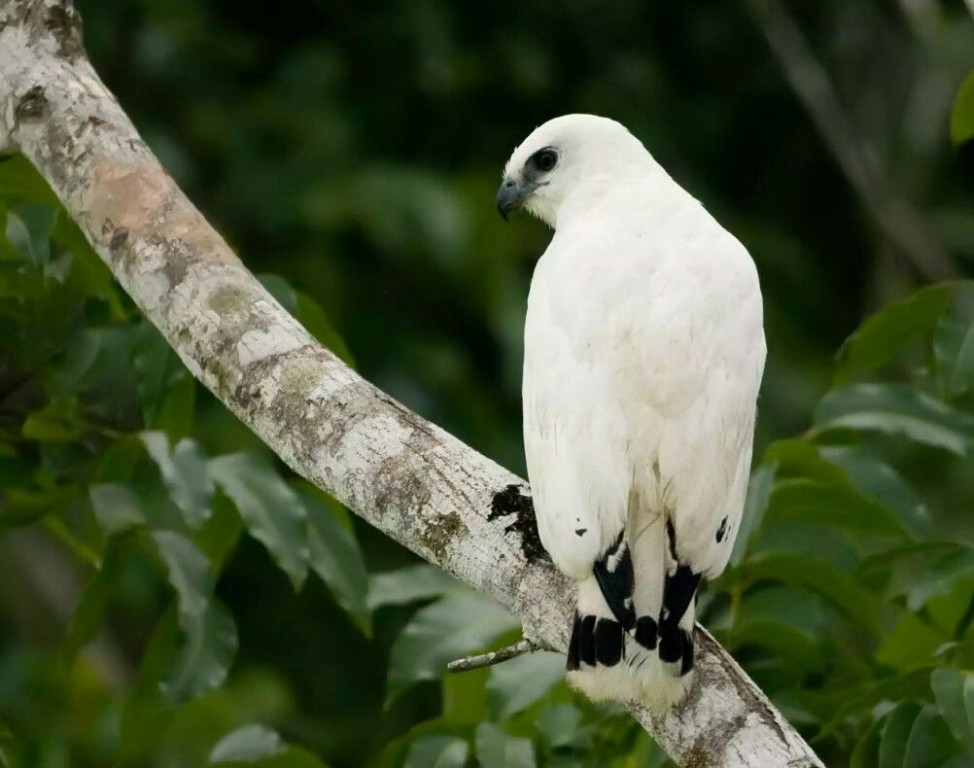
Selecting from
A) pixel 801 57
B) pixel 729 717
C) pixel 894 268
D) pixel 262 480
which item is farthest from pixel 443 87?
pixel 729 717

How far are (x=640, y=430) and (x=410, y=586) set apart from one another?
0.79 m

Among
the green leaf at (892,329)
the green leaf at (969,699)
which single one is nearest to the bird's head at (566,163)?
the green leaf at (892,329)

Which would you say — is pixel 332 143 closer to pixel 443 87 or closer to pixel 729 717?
pixel 443 87

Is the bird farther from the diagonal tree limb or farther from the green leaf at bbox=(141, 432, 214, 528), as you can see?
the green leaf at bbox=(141, 432, 214, 528)

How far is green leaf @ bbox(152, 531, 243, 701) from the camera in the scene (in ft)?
9.47

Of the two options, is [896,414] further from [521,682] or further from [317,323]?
[317,323]

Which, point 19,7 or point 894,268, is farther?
point 894,268

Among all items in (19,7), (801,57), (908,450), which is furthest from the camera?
(801,57)

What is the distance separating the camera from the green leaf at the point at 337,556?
304cm

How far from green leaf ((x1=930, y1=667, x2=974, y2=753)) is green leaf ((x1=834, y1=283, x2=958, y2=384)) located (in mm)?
760

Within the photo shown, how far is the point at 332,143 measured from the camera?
6.84 metres

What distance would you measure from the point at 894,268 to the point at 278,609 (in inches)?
118

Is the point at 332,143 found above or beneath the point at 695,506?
above

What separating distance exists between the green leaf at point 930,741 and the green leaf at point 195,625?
1.20 m
